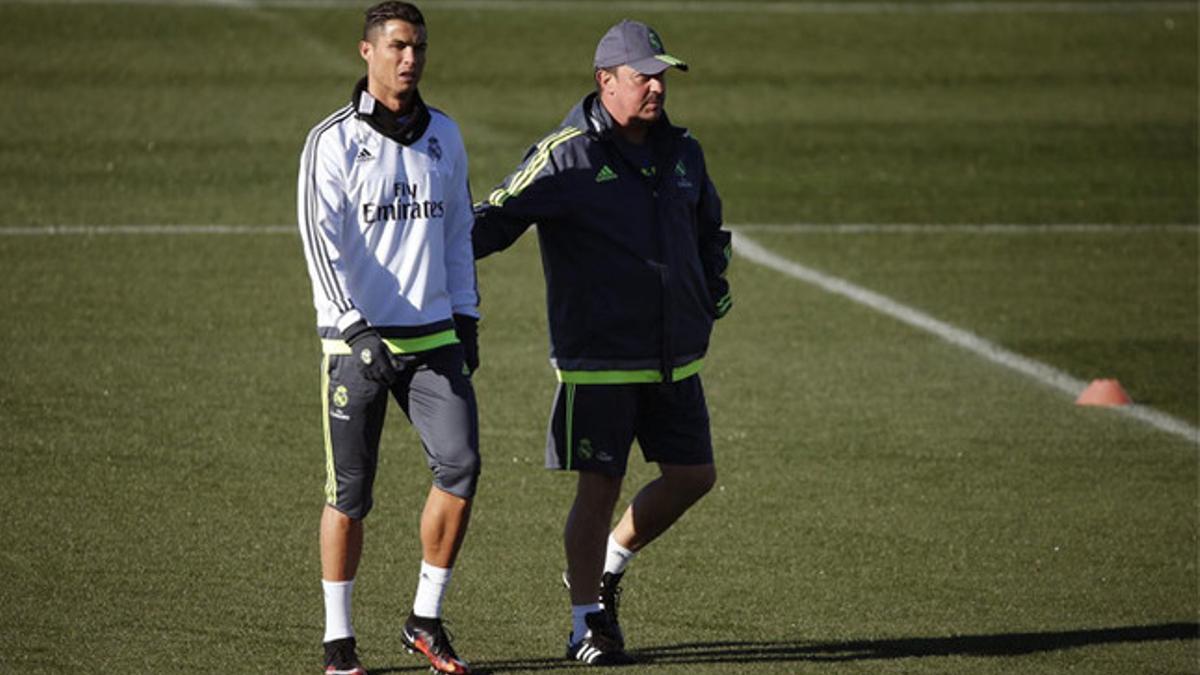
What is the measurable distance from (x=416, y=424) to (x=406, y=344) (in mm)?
291

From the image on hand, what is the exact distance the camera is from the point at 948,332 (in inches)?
565

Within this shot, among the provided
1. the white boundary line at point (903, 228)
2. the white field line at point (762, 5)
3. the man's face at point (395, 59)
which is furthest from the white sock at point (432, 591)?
the white field line at point (762, 5)

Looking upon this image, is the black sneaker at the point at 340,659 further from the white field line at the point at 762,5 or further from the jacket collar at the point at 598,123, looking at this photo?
the white field line at the point at 762,5

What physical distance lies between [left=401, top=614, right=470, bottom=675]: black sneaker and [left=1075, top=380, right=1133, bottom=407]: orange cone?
602 centimetres

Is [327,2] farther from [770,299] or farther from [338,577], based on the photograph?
[338,577]

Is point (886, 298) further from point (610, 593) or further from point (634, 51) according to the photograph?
point (634, 51)

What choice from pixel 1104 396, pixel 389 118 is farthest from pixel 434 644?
pixel 1104 396

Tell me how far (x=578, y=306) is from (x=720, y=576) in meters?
1.88

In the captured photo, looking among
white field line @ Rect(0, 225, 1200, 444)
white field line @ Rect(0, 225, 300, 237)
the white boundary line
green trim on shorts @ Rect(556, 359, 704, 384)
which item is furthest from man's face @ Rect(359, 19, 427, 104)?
the white boundary line

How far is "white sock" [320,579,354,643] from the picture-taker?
7414mm

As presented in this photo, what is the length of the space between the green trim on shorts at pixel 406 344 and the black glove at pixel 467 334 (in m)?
0.12

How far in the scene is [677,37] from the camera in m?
24.3

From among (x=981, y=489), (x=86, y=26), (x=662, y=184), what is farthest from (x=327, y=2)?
(x=662, y=184)

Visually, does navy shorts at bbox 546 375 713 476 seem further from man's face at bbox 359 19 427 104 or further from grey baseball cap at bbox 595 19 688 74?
man's face at bbox 359 19 427 104
